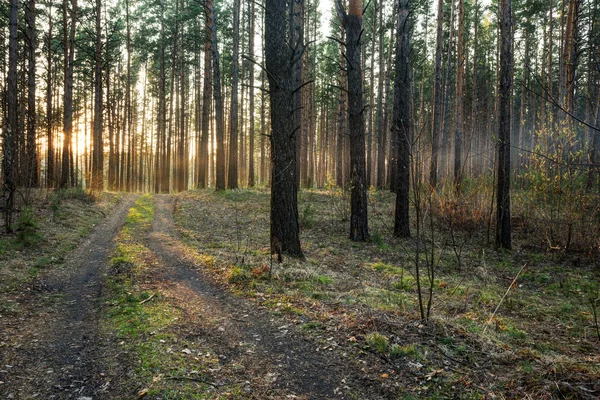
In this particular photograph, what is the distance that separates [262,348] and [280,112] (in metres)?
4.84

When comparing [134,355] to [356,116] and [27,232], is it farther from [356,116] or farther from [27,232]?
[356,116]

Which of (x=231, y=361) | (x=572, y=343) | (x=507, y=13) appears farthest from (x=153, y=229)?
(x=507, y=13)

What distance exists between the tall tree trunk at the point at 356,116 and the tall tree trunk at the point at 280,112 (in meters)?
2.89

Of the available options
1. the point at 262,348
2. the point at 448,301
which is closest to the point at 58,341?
the point at 262,348

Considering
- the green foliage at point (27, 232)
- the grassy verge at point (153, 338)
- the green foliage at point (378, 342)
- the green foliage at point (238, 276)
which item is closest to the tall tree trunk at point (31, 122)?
the green foliage at point (27, 232)

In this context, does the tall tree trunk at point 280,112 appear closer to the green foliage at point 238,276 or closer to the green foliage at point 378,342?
the green foliage at point 238,276

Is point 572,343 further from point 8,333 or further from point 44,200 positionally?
point 44,200

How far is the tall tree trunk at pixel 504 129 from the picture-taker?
30.0ft

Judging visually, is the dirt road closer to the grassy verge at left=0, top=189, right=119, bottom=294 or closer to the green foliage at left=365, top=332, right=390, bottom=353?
the green foliage at left=365, top=332, right=390, bottom=353

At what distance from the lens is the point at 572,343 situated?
169 inches

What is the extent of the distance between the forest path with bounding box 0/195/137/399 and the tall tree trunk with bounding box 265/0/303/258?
347 cm

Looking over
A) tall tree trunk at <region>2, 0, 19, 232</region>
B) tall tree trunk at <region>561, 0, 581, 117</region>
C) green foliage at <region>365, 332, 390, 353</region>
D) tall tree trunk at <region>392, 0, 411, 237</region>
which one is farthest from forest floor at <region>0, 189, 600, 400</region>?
tall tree trunk at <region>561, 0, 581, 117</region>

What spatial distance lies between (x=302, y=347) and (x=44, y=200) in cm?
1369

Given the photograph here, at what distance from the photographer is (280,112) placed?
7.26 metres
